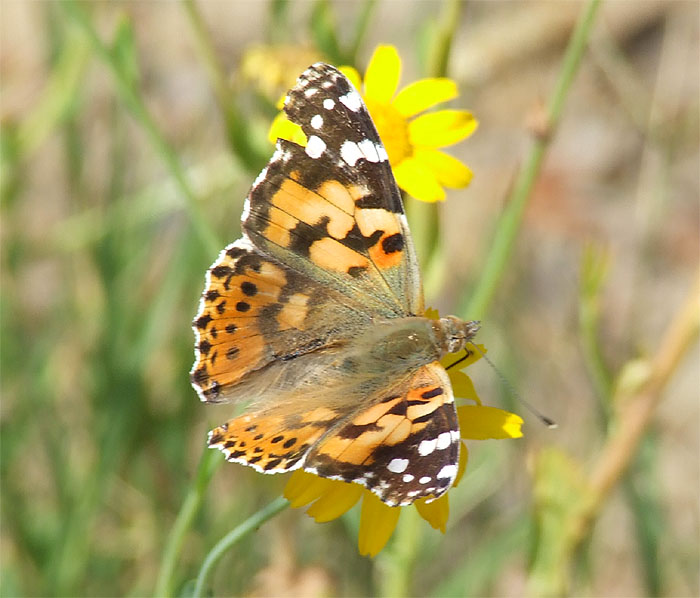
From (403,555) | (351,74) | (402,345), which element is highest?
(351,74)

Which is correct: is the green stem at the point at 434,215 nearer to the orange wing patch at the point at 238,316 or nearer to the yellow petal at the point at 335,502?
the orange wing patch at the point at 238,316

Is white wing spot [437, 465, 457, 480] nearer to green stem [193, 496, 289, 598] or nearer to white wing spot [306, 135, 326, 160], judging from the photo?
green stem [193, 496, 289, 598]

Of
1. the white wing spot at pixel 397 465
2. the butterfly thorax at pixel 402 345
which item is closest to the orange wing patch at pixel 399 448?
the white wing spot at pixel 397 465

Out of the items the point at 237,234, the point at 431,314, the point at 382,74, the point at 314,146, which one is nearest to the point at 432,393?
the point at 431,314

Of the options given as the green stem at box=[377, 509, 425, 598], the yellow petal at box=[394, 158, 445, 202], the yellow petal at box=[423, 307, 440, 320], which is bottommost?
the green stem at box=[377, 509, 425, 598]

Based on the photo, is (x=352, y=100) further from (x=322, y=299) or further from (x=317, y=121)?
(x=322, y=299)

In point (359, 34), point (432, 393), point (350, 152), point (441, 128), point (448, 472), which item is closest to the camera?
point (448, 472)

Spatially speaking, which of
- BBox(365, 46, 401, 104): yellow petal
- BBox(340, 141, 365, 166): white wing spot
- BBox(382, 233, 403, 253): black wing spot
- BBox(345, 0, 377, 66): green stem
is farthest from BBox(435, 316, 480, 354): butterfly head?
BBox(345, 0, 377, 66): green stem
